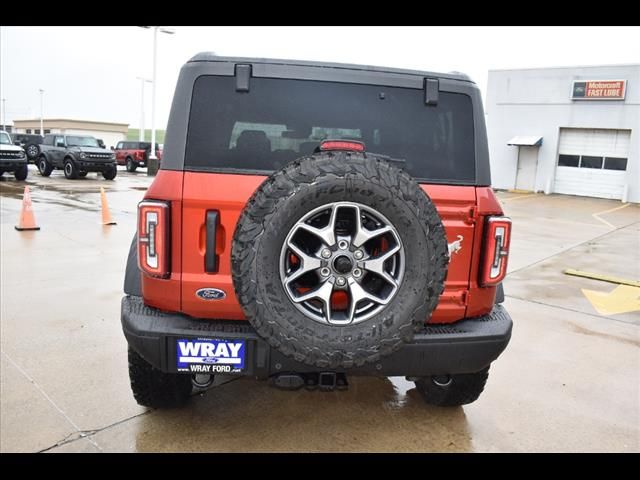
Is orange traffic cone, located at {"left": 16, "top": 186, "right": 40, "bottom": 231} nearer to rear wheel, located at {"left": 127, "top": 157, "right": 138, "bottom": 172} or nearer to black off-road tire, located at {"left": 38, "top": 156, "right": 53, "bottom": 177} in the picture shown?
black off-road tire, located at {"left": 38, "top": 156, "right": 53, "bottom": 177}

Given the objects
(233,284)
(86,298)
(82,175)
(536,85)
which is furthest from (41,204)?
(536,85)

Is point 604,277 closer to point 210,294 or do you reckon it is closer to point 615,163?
point 210,294

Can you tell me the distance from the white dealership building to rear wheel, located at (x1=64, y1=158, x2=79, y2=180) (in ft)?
59.1

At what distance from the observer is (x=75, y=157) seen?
2023cm

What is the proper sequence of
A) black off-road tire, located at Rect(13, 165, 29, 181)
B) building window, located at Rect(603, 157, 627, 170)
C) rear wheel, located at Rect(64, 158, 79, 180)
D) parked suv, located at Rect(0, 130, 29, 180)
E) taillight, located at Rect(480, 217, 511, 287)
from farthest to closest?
building window, located at Rect(603, 157, 627, 170), rear wheel, located at Rect(64, 158, 79, 180), black off-road tire, located at Rect(13, 165, 29, 181), parked suv, located at Rect(0, 130, 29, 180), taillight, located at Rect(480, 217, 511, 287)

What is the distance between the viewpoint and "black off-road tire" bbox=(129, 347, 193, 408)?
2.97m

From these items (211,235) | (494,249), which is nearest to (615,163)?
(494,249)

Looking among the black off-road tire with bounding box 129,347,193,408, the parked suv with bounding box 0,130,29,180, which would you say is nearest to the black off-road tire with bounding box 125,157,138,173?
the parked suv with bounding box 0,130,29,180

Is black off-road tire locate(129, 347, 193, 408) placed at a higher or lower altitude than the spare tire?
lower

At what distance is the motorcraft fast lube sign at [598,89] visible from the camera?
21172 millimetres

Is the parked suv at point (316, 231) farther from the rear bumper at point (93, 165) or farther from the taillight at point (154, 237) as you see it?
the rear bumper at point (93, 165)

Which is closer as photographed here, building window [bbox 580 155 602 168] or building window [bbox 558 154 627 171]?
building window [bbox 558 154 627 171]

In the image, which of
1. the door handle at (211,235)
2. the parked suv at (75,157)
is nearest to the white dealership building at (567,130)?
the parked suv at (75,157)

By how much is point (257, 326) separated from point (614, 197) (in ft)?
76.8
